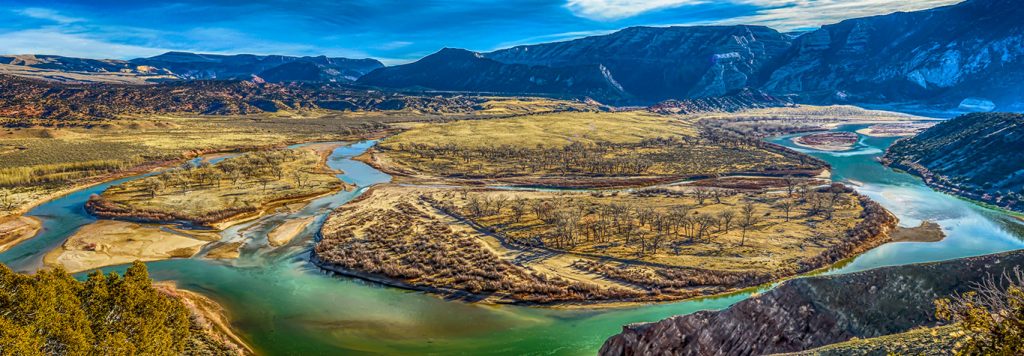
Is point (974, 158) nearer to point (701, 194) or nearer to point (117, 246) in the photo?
point (701, 194)

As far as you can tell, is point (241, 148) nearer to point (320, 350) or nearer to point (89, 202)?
point (89, 202)

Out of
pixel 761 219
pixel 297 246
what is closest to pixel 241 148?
pixel 297 246

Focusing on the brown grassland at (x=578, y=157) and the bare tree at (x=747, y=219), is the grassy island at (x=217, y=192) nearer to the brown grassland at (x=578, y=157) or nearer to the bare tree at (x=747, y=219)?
the brown grassland at (x=578, y=157)

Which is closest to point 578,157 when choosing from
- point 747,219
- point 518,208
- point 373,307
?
point 518,208

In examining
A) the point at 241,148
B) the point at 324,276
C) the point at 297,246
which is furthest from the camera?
the point at 241,148

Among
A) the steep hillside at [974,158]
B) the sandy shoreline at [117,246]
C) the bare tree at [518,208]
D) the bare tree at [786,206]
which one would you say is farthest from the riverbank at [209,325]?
the steep hillside at [974,158]

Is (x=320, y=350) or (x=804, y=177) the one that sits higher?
(x=804, y=177)

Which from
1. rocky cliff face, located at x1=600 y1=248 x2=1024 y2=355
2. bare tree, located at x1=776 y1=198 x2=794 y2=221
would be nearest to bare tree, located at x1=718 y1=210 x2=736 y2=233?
bare tree, located at x1=776 y1=198 x2=794 y2=221
